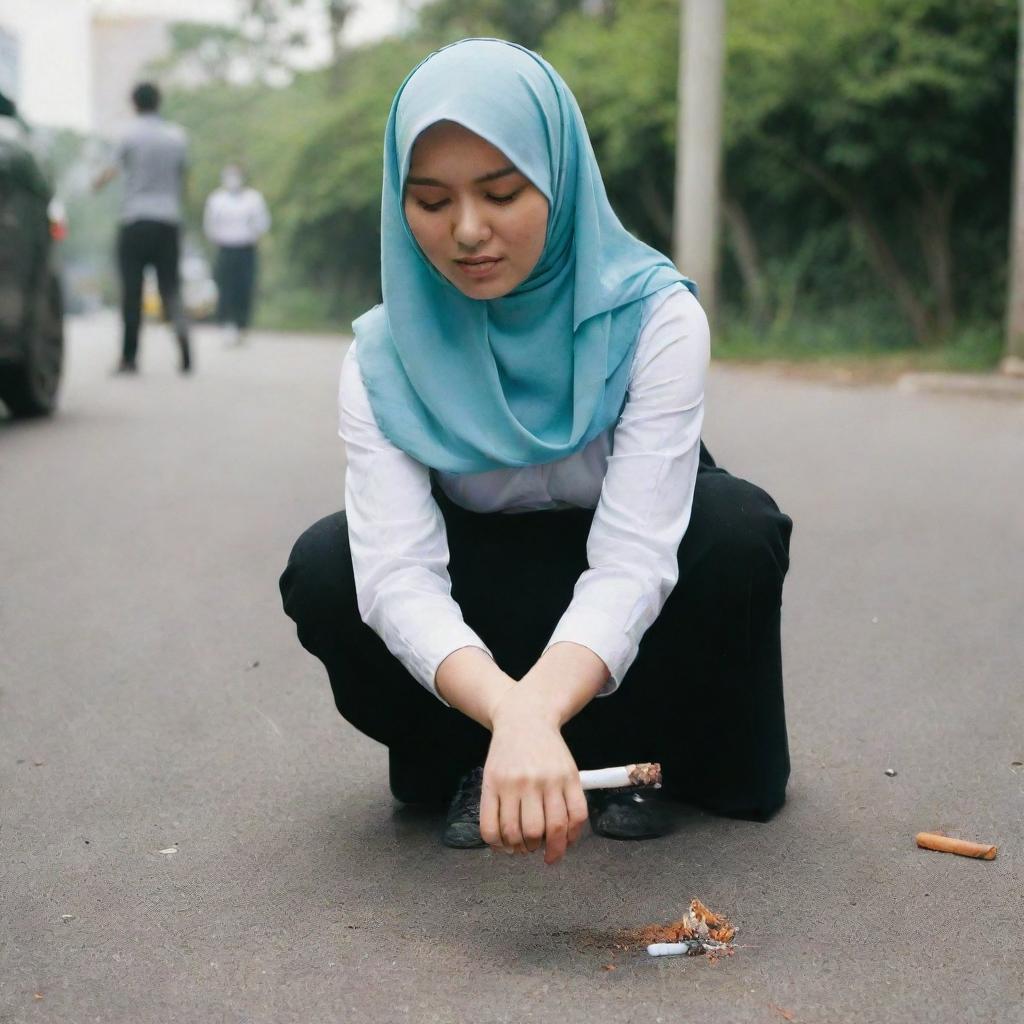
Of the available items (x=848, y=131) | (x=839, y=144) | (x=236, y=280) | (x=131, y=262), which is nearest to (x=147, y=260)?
(x=131, y=262)

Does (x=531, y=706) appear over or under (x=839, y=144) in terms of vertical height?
under

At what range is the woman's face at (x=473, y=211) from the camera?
2260mm

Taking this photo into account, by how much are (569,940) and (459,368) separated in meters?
0.86

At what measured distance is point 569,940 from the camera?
2236 millimetres

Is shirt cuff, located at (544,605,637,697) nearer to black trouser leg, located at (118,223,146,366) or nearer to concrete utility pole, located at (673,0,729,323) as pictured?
black trouser leg, located at (118,223,146,366)

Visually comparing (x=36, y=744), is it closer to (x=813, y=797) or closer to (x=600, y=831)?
(x=600, y=831)

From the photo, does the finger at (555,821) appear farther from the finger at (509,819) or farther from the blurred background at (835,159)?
the blurred background at (835,159)

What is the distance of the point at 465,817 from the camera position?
2.63 metres

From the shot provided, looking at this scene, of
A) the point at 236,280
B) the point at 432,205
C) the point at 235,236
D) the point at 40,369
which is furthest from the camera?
the point at 236,280

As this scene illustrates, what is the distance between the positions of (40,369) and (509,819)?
6150mm

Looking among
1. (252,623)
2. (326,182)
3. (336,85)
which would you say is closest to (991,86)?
(252,623)

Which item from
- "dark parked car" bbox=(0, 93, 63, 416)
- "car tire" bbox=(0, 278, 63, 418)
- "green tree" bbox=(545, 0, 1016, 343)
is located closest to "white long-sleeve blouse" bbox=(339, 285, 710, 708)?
"dark parked car" bbox=(0, 93, 63, 416)

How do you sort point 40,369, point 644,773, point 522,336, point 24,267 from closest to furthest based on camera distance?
point 644,773 → point 522,336 → point 24,267 → point 40,369

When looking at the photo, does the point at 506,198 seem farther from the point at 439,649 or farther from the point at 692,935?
the point at 692,935
